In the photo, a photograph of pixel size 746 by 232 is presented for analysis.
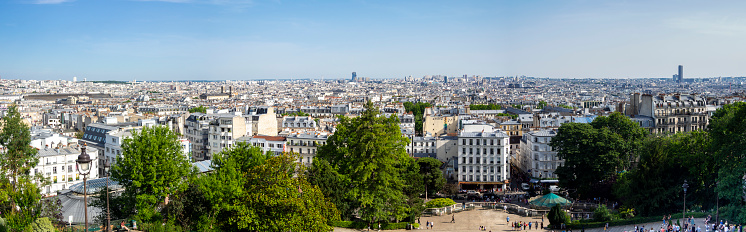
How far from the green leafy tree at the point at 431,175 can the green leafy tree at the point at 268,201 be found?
21426mm

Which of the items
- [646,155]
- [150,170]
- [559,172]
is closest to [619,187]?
[646,155]

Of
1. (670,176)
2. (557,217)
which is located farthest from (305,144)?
(670,176)

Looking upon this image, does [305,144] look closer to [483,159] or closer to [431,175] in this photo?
[431,175]

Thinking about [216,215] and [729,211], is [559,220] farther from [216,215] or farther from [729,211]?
[216,215]

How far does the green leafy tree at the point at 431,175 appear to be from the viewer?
4959 cm

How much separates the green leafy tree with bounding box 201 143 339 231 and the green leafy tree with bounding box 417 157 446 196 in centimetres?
2143

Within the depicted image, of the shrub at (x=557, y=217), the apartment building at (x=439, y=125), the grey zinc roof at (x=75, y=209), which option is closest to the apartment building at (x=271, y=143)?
the grey zinc roof at (x=75, y=209)

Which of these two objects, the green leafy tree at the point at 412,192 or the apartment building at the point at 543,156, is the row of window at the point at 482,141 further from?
the green leafy tree at the point at 412,192

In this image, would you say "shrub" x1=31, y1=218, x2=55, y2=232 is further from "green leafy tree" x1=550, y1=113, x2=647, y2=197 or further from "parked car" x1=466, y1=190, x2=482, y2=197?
"green leafy tree" x1=550, y1=113, x2=647, y2=197

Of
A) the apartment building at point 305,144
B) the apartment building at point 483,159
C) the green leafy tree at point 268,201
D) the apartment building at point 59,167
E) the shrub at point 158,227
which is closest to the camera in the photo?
the green leafy tree at point 268,201

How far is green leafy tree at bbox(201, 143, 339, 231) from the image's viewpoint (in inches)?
1020

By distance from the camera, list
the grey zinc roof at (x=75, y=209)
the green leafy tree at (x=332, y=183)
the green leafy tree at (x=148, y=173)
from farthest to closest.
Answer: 1. the green leafy tree at (x=332, y=183)
2. the grey zinc roof at (x=75, y=209)
3. the green leafy tree at (x=148, y=173)

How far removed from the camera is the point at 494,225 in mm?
41062

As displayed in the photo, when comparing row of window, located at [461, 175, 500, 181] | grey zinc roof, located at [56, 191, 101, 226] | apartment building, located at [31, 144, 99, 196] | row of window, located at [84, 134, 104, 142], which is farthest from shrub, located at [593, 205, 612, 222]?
row of window, located at [84, 134, 104, 142]
